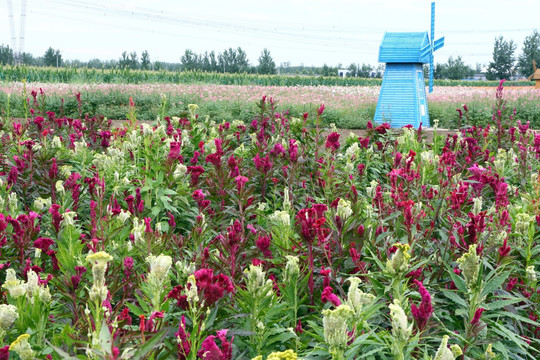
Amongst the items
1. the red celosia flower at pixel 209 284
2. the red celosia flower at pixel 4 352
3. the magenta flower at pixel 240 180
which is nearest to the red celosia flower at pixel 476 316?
the red celosia flower at pixel 209 284

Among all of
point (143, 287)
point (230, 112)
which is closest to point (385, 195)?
point (143, 287)

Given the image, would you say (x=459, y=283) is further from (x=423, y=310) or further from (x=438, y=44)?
(x=438, y=44)

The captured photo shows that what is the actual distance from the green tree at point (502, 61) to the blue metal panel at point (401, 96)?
79.5m

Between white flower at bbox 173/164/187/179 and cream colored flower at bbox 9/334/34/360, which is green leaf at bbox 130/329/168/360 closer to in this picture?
cream colored flower at bbox 9/334/34/360

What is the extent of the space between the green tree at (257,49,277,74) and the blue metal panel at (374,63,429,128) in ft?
203

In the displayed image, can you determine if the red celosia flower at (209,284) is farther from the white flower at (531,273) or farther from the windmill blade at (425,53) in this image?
the windmill blade at (425,53)

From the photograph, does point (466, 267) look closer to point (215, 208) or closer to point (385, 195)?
point (385, 195)

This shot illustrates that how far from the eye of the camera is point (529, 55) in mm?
84438

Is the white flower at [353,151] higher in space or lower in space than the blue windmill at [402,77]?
lower

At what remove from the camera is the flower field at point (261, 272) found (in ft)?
5.69

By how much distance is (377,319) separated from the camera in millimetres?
2381

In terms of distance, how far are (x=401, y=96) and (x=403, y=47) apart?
118 cm

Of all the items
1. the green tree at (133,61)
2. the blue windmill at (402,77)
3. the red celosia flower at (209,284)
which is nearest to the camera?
the red celosia flower at (209,284)

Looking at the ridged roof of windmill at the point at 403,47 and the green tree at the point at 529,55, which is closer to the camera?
the ridged roof of windmill at the point at 403,47
